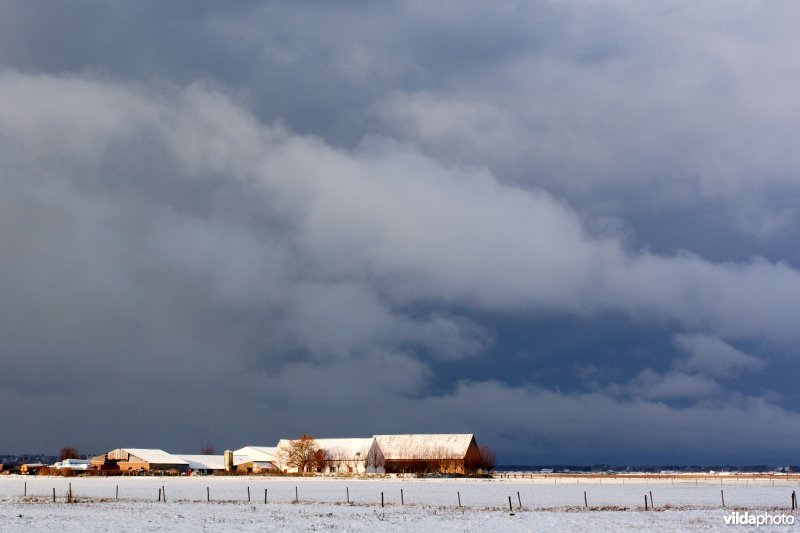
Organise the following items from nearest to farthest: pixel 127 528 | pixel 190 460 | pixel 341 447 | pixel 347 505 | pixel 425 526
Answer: pixel 127 528 < pixel 425 526 < pixel 347 505 < pixel 341 447 < pixel 190 460

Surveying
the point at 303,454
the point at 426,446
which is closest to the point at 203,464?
the point at 303,454

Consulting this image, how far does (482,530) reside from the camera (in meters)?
40.2

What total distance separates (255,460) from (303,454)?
84.2 feet

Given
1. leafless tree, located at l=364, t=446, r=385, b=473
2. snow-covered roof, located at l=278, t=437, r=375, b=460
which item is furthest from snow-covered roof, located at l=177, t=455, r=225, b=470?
leafless tree, located at l=364, t=446, r=385, b=473

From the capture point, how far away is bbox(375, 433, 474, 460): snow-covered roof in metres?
167

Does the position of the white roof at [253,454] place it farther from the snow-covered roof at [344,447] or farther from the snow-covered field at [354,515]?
the snow-covered field at [354,515]

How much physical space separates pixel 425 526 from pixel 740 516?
1799cm

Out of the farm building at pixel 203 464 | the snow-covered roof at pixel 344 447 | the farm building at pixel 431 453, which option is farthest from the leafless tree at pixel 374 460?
the farm building at pixel 203 464

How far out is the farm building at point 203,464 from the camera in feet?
592

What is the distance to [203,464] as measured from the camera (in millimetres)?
188125

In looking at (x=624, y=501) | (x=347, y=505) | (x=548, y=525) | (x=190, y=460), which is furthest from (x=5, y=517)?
(x=190, y=460)

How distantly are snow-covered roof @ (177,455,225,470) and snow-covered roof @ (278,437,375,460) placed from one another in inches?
1117

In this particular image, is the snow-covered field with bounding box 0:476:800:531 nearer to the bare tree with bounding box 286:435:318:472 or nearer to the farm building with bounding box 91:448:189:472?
the bare tree with bounding box 286:435:318:472

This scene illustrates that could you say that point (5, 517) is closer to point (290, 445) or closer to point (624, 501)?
point (624, 501)
